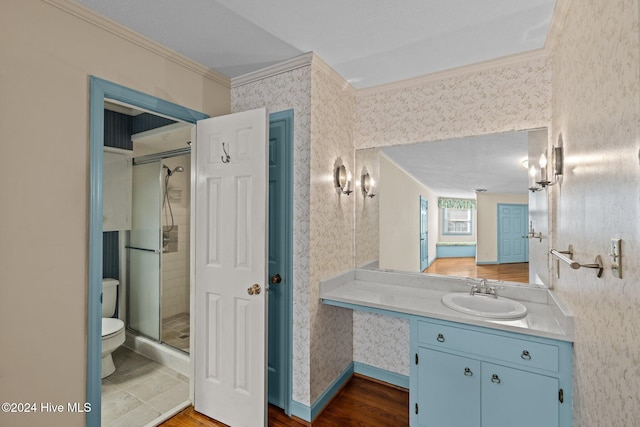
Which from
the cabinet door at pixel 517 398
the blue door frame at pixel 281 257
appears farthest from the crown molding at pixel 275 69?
the cabinet door at pixel 517 398

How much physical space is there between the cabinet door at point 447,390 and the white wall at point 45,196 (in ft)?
6.00

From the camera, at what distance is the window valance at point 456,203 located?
2.31m

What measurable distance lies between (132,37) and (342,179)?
1.58 m

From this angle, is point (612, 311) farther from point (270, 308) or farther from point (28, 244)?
point (28, 244)

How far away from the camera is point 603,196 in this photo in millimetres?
1001

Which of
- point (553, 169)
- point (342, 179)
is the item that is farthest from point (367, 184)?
point (553, 169)

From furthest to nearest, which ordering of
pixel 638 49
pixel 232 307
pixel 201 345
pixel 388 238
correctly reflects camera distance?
pixel 388 238, pixel 201 345, pixel 232 307, pixel 638 49

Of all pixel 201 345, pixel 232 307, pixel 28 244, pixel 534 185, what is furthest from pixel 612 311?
pixel 28 244

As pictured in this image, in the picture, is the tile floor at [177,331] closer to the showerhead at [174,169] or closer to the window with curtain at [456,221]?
the showerhead at [174,169]

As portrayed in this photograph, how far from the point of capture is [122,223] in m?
3.01

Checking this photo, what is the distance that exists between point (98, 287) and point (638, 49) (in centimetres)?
225

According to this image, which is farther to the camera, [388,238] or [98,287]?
[388,238]

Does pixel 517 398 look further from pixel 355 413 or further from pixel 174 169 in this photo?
pixel 174 169

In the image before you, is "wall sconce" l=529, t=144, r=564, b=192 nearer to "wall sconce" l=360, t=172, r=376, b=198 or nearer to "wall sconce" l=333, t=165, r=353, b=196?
"wall sconce" l=360, t=172, r=376, b=198
